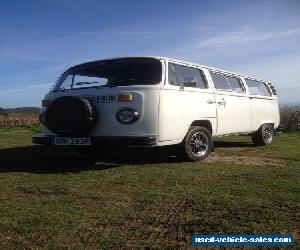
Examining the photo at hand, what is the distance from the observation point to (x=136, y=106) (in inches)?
286

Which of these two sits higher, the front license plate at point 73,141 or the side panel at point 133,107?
the side panel at point 133,107

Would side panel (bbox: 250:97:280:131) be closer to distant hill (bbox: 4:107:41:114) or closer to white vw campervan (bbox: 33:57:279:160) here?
white vw campervan (bbox: 33:57:279:160)

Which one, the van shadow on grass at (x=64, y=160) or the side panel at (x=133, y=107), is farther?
the van shadow on grass at (x=64, y=160)

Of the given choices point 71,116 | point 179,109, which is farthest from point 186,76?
point 71,116

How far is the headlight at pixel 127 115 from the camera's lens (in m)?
7.25

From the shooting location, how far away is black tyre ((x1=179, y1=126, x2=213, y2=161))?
812 centimetres

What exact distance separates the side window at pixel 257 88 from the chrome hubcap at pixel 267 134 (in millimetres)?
925

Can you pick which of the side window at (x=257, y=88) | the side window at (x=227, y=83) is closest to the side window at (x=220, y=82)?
the side window at (x=227, y=83)

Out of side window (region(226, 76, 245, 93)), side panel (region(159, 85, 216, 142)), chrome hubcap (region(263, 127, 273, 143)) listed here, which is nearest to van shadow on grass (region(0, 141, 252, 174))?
side panel (region(159, 85, 216, 142))

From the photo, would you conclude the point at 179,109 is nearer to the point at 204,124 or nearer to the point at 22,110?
the point at 204,124

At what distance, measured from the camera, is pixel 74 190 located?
19.0 ft

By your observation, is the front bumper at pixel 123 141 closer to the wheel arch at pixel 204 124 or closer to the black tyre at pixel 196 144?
the black tyre at pixel 196 144

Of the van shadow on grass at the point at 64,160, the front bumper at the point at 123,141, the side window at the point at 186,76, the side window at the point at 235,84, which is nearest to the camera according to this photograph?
the front bumper at the point at 123,141

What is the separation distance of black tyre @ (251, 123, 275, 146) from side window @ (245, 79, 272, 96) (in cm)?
86
